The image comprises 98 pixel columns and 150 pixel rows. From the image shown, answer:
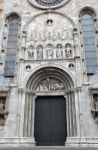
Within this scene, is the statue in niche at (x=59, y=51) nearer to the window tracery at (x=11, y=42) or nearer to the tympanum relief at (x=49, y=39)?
the tympanum relief at (x=49, y=39)

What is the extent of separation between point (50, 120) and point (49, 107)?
0.81 meters

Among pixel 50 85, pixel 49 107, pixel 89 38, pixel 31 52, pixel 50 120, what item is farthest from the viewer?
pixel 89 38

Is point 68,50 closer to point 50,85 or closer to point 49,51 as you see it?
point 49,51

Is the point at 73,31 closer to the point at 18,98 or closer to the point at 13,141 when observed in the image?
the point at 18,98

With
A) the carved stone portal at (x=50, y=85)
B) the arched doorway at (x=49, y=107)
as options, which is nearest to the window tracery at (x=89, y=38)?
the arched doorway at (x=49, y=107)

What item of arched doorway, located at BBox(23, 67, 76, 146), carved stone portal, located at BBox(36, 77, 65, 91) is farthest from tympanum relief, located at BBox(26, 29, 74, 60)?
carved stone portal, located at BBox(36, 77, 65, 91)

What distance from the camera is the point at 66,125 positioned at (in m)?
12.0

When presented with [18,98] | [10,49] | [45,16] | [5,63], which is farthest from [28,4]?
[18,98]

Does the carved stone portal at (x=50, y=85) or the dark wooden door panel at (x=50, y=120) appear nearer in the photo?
the dark wooden door panel at (x=50, y=120)

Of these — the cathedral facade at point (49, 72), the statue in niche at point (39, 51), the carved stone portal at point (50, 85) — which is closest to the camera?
the cathedral facade at point (49, 72)

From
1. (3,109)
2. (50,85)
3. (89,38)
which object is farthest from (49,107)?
(89,38)

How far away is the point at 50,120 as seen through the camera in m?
12.3

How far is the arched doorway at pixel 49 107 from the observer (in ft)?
38.8

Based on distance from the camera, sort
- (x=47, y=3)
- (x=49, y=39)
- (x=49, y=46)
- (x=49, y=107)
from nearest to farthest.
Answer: (x=49, y=107)
(x=49, y=46)
(x=49, y=39)
(x=47, y=3)
